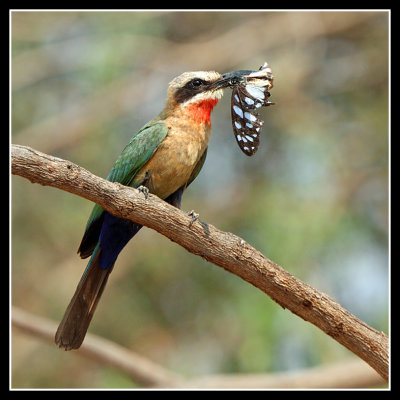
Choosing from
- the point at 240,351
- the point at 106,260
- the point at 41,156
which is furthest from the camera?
the point at 240,351

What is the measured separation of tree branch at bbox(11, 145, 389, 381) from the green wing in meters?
0.58

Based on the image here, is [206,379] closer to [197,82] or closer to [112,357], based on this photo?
[112,357]

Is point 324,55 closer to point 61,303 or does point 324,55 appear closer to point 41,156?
point 61,303

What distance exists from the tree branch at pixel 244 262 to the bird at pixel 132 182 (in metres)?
0.53

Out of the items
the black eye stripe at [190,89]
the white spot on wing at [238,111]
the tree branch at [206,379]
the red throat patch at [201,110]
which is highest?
the black eye stripe at [190,89]

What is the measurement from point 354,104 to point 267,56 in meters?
1.23

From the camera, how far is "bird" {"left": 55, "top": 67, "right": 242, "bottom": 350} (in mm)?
3467

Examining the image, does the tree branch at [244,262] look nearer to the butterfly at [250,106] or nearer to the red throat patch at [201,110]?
the butterfly at [250,106]

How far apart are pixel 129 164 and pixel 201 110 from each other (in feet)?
2.04

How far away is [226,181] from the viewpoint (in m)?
6.79

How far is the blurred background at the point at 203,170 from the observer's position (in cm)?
602

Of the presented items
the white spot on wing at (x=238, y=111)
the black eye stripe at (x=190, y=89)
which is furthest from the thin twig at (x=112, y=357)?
the white spot on wing at (x=238, y=111)

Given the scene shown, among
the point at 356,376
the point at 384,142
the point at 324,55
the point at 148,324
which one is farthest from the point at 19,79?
the point at 356,376

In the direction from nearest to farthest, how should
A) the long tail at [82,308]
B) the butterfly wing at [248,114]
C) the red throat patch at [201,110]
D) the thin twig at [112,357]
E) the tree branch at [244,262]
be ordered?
the tree branch at [244,262] → the butterfly wing at [248,114] → the long tail at [82,308] → the red throat patch at [201,110] → the thin twig at [112,357]
